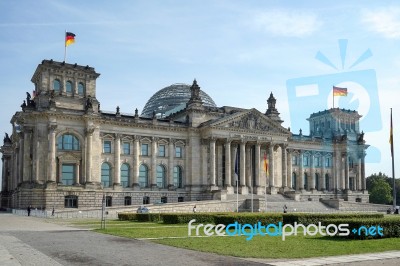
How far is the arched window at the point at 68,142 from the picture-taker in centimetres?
7788

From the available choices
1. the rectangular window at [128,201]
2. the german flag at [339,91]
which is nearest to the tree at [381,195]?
the german flag at [339,91]

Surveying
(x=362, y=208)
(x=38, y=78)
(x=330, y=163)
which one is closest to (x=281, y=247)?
(x=38, y=78)

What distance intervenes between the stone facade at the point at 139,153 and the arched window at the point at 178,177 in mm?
195

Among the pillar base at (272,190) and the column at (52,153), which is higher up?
the column at (52,153)

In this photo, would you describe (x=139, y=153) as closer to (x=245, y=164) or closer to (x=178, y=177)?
(x=178, y=177)

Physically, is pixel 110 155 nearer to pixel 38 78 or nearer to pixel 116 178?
pixel 116 178

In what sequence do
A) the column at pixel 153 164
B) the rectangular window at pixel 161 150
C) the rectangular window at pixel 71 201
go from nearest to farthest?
the rectangular window at pixel 71 201 → the column at pixel 153 164 → the rectangular window at pixel 161 150

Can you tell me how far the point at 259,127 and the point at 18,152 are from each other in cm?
4662

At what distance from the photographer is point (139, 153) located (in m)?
86.4

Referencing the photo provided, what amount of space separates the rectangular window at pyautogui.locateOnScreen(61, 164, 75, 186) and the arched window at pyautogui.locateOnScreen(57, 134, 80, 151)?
303 centimetres

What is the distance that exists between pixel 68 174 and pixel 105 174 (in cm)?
713

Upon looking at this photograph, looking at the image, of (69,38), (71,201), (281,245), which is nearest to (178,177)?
(71,201)

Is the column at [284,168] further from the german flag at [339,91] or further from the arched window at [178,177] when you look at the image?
the arched window at [178,177]

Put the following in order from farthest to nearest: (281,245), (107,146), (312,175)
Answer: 1. (312,175)
2. (107,146)
3. (281,245)
